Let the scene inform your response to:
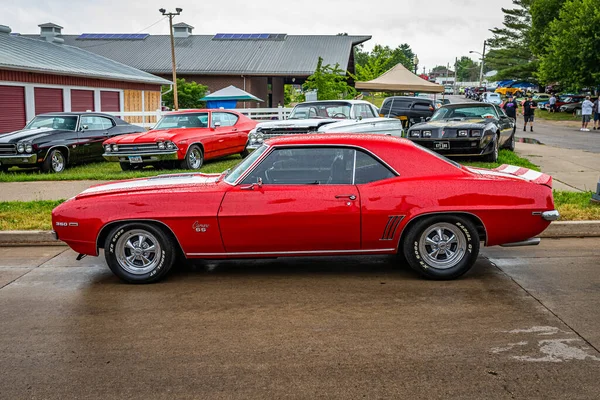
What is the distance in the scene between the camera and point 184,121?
1567 cm

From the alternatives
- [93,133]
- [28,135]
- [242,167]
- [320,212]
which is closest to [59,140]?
[28,135]

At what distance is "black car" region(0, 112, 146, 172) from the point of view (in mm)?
14609

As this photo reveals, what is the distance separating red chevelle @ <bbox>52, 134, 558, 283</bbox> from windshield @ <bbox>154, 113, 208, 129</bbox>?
9.44 m

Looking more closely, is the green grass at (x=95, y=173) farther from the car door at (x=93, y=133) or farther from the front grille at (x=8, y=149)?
the front grille at (x=8, y=149)

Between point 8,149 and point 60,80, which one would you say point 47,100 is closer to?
point 60,80

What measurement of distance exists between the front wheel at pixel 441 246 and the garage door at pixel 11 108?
67.7 ft

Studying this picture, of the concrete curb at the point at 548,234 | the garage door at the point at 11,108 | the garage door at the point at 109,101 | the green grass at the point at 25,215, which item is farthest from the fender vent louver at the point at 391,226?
the garage door at the point at 109,101

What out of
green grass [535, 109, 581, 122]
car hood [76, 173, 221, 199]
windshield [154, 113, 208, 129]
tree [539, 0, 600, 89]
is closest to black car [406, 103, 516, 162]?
windshield [154, 113, 208, 129]

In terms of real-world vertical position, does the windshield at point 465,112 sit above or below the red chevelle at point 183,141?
above

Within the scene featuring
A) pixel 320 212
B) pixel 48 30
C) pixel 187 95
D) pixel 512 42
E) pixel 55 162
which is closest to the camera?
pixel 320 212

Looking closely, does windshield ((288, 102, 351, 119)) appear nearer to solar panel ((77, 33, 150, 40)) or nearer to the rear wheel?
the rear wheel

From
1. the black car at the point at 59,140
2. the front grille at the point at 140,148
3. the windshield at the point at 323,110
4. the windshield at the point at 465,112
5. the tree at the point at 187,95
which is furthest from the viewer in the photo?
the tree at the point at 187,95

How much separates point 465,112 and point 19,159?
421 inches

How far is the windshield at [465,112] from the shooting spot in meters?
15.9
